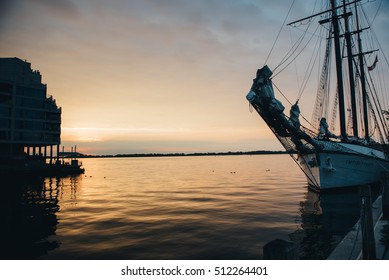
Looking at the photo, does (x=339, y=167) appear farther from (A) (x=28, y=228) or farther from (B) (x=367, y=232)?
(A) (x=28, y=228)

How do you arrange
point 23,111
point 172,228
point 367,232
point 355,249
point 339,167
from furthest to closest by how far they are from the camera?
1. point 23,111
2. point 339,167
3. point 172,228
4. point 355,249
5. point 367,232

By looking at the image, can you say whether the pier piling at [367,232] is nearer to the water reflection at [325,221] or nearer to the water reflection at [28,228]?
the water reflection at [325,221]

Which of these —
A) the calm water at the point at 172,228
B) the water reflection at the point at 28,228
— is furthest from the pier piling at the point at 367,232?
the water reflection at the point at 28,228

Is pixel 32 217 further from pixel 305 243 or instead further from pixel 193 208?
pixel 305 243

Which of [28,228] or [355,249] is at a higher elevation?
[355,249]

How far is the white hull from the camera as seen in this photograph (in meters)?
25.2

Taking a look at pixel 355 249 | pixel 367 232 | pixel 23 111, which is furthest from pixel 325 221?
pixel 23 111

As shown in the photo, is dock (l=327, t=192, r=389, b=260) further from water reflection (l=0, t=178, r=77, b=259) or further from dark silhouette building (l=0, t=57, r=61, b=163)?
dark silhouette building (l=0, t=57, r=61, b=163)

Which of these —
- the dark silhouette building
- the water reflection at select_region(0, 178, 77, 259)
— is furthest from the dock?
the dark silhouette building

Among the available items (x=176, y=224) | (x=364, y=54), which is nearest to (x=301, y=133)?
(x=176, y=224)

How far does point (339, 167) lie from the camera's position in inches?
1017

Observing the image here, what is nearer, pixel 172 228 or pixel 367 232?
pixel 367 232

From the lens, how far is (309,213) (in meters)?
19.5

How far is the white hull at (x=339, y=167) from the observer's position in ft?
82.7
